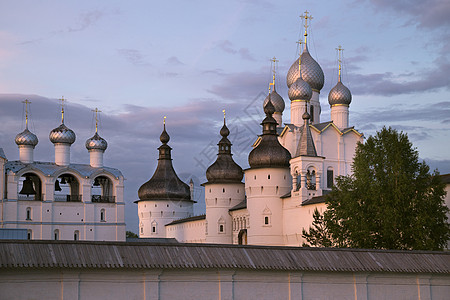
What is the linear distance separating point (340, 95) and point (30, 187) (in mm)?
20365

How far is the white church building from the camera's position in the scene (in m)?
45.2

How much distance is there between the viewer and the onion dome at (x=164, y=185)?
58031mm

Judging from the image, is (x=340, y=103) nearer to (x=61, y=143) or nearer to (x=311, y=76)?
(x=311, y=76)

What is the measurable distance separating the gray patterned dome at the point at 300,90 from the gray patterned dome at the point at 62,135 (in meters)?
14.5

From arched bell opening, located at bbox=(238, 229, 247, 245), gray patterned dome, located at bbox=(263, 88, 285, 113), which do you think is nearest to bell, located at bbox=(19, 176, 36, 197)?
arched bell opening, located at bbox=(238, 229, 247, 245)

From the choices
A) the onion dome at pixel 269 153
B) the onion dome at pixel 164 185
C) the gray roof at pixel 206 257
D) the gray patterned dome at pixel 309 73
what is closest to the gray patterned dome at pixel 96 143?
the onion dome at pixel 164 185

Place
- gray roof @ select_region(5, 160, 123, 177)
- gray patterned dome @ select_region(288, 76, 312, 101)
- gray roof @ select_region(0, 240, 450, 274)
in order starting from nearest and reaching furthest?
gray roof @ select_region(0, 240, 450, 274) → gray roof @ select_region(5, 160, 123, 177) → gray patterned dome @ select_region(288, 76, 312, 101)

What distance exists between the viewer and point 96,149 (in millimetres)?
49719

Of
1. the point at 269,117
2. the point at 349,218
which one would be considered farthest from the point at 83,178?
the point at 349,218

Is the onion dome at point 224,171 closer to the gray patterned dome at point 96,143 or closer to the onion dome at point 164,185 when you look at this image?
the gray patterned dome at point 96,143

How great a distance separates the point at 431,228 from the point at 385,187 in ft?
7.35

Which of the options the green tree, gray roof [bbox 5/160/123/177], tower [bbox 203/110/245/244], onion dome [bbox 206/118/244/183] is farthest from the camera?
onion dome [bbox 206/118/244/183]

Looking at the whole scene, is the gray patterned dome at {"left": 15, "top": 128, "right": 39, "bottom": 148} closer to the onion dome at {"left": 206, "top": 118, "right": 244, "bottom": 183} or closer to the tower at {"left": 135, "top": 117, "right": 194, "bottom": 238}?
the onion dome at {"left": 206, "top": 118, "right": 244, "bottom": 183}

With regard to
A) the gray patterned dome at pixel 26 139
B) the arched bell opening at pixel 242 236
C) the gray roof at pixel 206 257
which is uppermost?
the gray patterned dome at pixel 26 139
